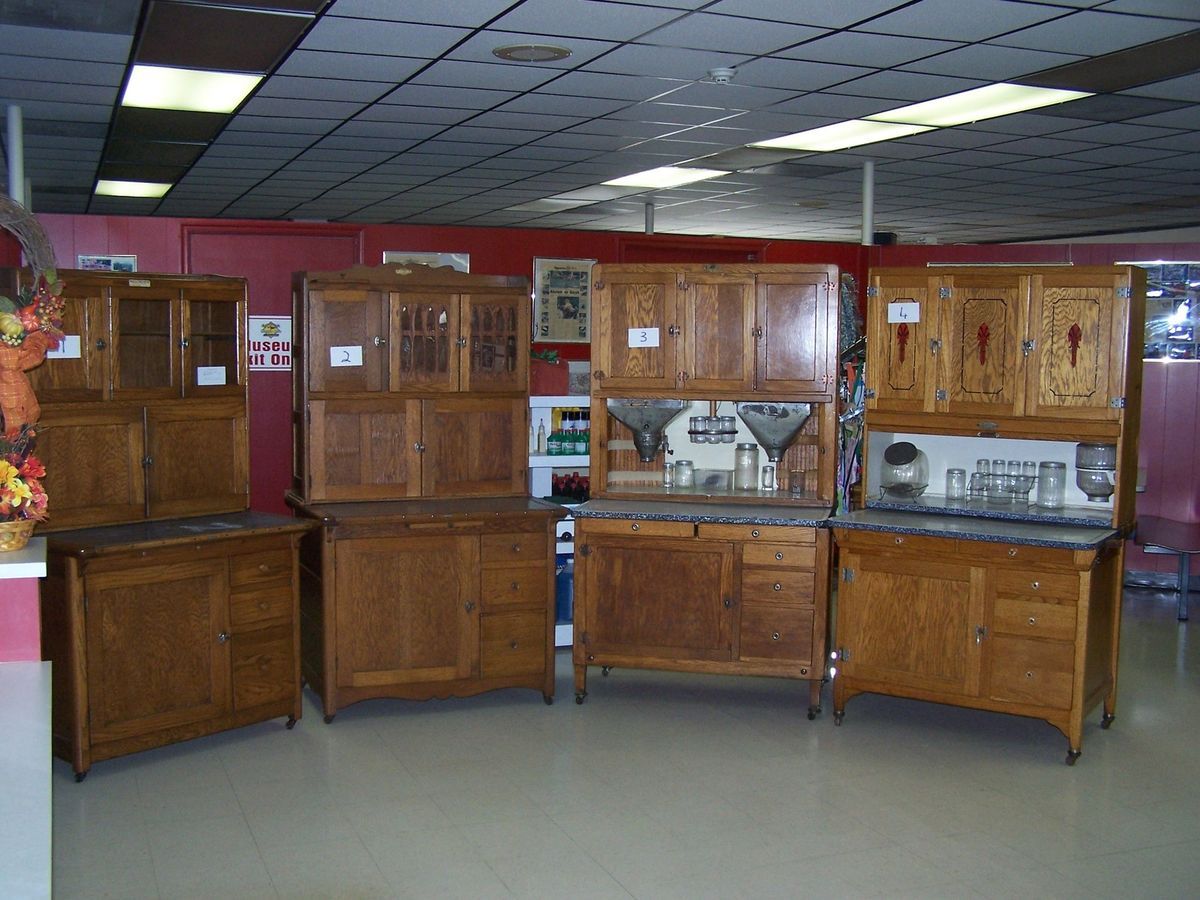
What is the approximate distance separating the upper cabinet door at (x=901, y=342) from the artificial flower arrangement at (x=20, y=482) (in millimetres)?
3639

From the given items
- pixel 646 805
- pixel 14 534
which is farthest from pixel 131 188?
pixel 646 805

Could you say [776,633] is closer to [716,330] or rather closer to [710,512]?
[710,512]

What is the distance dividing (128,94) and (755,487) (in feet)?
13.4

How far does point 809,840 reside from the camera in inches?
160

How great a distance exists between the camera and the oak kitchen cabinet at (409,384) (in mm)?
5539

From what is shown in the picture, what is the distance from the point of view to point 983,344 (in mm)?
5363

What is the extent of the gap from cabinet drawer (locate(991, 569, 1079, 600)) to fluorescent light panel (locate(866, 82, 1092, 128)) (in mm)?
2675

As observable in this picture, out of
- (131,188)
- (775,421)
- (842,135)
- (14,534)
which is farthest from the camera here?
(131,188)

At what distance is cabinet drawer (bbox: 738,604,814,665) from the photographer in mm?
5398

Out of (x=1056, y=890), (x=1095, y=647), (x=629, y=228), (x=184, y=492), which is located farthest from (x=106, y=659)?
(x=629, y=228)

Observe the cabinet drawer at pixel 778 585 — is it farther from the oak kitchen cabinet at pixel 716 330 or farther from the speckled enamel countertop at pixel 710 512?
the oak kitchen cabinet at pixel 716 330

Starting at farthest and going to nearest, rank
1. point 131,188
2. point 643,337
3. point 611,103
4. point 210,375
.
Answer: point 131,188
point 611,103
point 643,337
point 210,375

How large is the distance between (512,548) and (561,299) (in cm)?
342

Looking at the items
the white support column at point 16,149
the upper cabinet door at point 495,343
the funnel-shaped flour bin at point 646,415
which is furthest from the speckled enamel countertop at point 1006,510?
the white support column at point 16,149
